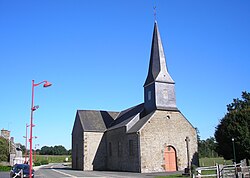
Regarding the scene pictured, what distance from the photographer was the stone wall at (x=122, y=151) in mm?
32531

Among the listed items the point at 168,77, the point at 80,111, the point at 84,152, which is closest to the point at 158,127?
the point at 168,77

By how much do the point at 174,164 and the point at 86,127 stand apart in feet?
48.3

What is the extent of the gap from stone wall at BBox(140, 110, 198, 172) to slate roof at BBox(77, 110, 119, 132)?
11971 mm

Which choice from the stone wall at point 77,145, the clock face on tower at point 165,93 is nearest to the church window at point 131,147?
the clock face on tower at point 165,93

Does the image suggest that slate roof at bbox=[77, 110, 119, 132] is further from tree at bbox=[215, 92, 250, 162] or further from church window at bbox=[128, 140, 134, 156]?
tree at bbox=[215, 92, 250, 162]

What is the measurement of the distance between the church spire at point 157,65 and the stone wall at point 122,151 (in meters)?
7.26

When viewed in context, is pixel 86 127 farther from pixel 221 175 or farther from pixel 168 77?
pixel 221 175

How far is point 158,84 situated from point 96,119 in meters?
14.1

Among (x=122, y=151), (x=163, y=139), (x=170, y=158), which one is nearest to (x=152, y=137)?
(x=163, y=139)

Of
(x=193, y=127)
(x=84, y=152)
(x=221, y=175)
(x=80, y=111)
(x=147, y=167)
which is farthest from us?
(x=80, y=111)

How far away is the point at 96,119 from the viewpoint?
44938 millimetres

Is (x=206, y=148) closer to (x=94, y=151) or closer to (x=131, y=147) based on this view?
(x=94, y=151)

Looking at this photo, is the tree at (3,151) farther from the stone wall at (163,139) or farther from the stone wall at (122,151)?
the stone wall at (163,139)

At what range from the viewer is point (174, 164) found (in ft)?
108
